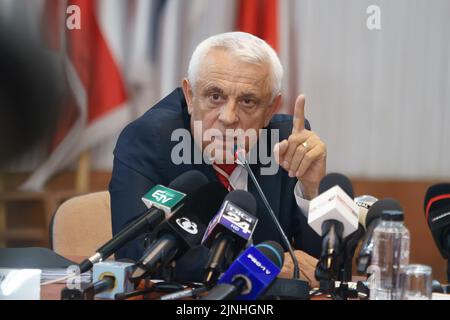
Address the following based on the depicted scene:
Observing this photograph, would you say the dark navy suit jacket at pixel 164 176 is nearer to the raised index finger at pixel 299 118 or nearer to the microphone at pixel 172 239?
the raised index finger at pixel 299 118

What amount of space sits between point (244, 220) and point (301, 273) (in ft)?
1.94

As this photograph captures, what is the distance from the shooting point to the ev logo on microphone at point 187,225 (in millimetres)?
1647

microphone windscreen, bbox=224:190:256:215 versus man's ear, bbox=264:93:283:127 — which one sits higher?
man's ear, bbox=264:93:283:127

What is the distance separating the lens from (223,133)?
8.17ft

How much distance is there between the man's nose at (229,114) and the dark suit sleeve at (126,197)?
13.0 inches

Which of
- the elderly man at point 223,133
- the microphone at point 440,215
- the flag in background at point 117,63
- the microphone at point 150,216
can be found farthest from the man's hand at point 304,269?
the flag in background at point 117,63

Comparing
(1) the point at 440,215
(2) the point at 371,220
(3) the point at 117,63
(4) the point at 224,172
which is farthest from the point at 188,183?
(3) the point at 117,63

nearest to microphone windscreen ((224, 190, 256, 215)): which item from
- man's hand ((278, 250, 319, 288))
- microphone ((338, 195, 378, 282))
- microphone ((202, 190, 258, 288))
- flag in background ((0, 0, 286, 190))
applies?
microphone ((202, 190, 258, 288))

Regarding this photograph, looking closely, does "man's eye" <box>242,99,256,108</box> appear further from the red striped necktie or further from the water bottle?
the water bottle

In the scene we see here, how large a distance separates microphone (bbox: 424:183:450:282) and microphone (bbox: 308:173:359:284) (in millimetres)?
336

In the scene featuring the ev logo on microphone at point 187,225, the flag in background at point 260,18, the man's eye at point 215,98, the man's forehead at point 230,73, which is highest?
the flag in background at point 260,18

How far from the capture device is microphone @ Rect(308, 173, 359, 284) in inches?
63.9

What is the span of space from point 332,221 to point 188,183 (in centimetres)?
38

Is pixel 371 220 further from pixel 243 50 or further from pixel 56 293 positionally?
pixel 243 50
